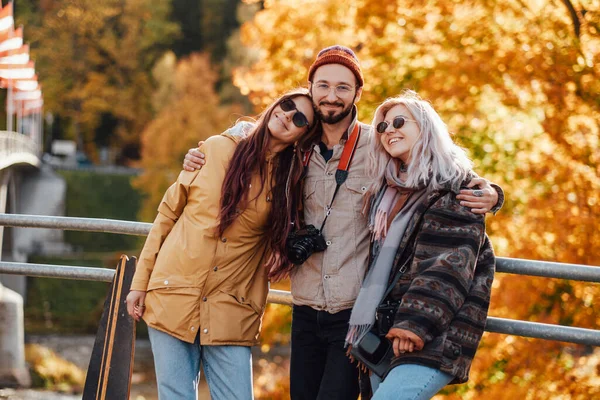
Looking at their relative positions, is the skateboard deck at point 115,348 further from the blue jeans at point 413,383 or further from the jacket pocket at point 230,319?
the blue jeans at point 413,383

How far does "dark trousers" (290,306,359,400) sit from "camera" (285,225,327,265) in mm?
257

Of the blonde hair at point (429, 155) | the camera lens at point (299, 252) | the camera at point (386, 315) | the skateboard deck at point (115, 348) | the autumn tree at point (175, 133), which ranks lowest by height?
the autumn tree at point (175, 133)

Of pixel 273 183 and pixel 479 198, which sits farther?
pixel 273 183

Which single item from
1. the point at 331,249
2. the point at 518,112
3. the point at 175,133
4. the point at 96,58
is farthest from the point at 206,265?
the point at 96,58

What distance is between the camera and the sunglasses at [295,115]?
11.3 ft

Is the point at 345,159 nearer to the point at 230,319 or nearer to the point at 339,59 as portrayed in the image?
the point at 339,59

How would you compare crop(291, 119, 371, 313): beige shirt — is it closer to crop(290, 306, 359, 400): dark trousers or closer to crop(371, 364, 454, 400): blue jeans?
crop(290, 306, 359, 400): dark trousers

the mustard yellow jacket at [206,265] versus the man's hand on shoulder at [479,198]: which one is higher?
the man's hand on shoulder at [479,198]

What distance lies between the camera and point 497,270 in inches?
136

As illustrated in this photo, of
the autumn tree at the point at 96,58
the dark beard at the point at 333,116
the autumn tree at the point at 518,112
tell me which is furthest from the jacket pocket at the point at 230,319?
the autumn tree at the point at 96,58

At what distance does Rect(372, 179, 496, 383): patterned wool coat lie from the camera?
9.59 ft

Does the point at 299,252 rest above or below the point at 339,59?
below

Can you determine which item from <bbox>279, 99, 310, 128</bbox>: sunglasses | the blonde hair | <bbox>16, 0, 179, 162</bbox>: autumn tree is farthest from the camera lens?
<bbox>16, 0, 179, 162</bbox>: autumn tree

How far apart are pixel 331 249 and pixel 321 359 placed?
477 millimetres
